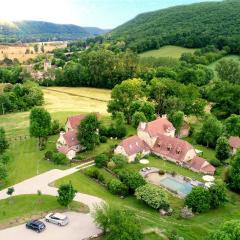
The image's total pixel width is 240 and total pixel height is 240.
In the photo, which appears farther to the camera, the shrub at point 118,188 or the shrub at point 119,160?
the shrub at point 119,160

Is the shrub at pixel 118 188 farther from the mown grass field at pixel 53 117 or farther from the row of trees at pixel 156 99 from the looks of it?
the row of trees at pixel 156 99

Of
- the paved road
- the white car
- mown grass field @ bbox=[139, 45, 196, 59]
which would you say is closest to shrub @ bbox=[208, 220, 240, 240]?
the paved road

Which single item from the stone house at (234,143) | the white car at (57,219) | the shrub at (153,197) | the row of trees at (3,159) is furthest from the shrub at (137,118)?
the white car at (57,219)

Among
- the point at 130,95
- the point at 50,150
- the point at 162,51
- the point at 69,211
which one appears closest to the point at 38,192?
the point at 69,211

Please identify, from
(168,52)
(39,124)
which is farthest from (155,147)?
(168,52)

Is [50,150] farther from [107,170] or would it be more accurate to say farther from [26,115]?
[26,115]

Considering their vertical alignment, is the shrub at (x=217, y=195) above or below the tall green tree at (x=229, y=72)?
below

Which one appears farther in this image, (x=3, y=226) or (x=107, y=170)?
(x=107, y=170)

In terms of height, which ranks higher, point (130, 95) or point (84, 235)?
point (130, 95)
